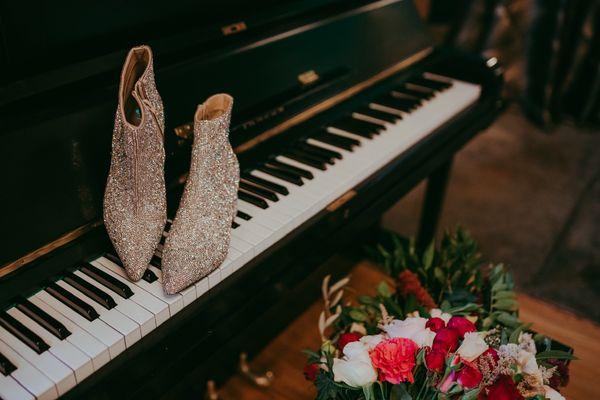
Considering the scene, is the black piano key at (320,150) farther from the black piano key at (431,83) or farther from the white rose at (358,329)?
the black piano key at (431,83)

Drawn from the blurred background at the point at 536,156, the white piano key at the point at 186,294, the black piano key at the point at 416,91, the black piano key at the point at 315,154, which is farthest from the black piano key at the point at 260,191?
the blurred background at the point at 536,156

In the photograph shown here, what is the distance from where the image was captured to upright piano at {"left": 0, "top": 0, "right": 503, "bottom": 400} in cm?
98

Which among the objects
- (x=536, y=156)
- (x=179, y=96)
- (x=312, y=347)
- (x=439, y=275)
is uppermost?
(x=179, y=96)

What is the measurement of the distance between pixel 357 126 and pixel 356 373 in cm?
86

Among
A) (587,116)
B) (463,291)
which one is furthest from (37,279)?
(587,116)

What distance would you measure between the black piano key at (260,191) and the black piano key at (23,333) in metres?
0.56

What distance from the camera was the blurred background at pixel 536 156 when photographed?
8.47 feet

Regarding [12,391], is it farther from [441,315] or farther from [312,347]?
[312,347]

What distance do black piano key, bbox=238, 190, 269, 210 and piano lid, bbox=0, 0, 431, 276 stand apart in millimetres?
156

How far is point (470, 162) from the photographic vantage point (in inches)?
133

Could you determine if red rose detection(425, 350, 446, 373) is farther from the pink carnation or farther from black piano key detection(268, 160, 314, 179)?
black piano key detection(268, 160, 314, 179)

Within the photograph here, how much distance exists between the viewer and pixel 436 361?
0.93 meters

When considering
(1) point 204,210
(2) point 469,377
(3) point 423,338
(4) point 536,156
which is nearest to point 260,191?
(1) point 204,210

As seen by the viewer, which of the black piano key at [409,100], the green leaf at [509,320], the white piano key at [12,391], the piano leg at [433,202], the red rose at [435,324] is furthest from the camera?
the piano leg at [433,202]
